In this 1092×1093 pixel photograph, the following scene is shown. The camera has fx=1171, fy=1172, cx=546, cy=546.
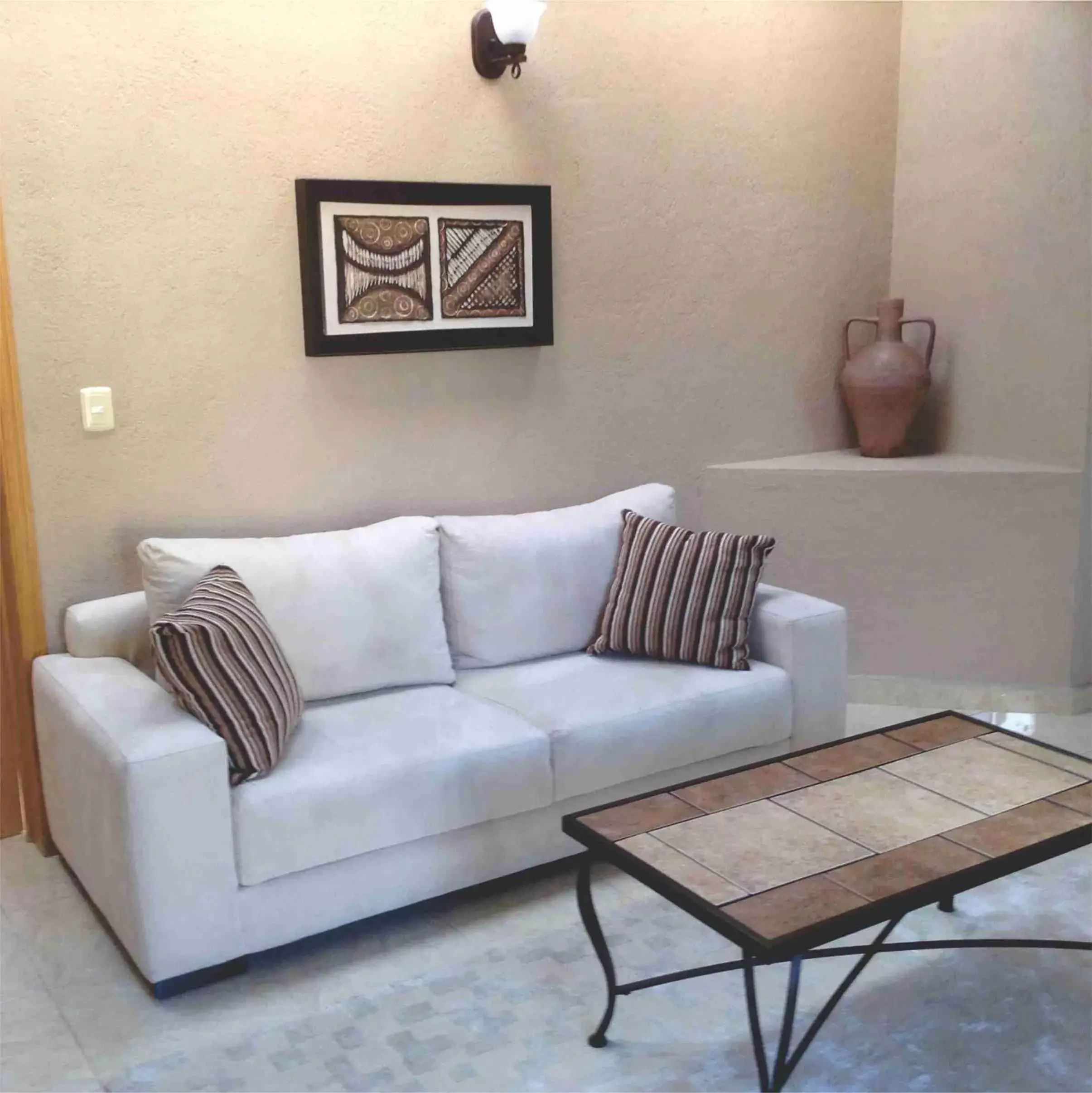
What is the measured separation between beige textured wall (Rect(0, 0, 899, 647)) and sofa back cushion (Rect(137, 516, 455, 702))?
0.29 m

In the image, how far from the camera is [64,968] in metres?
2.55

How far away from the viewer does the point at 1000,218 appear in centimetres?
396

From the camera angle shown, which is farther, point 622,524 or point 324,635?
point 622,524

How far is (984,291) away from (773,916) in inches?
112

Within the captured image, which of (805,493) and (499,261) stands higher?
(499,261)

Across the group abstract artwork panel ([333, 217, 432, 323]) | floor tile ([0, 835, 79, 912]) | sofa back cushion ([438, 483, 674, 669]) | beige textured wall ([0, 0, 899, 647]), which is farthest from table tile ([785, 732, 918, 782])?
floor tile ([0, 835, 79, 912])

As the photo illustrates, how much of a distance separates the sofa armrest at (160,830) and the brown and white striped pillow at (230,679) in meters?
0.06

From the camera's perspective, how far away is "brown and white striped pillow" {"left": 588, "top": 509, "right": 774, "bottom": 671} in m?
3.23

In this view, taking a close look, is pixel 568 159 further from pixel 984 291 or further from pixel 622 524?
pixel 984 291

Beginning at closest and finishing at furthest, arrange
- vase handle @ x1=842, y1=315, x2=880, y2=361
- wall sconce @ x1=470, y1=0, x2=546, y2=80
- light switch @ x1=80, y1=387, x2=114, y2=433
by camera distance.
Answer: light switch @ x1=80, y1=387, x2=114, y2=433, wall sconce @ x1=470, y1=0, x2=546, y2=80, vase handle @ x1=842, y1=315, x2=880, y2=361

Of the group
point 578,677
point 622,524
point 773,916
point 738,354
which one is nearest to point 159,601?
point 578,677

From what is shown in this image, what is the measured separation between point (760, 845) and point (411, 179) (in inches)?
84.2

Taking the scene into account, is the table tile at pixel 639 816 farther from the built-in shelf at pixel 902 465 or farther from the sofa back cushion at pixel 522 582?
the built-in shelf at pixel 902 465

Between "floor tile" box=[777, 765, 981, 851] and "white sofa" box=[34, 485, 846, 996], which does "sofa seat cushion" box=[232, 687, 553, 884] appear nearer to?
"white sofa" box=[34, 485, 846, 996]
